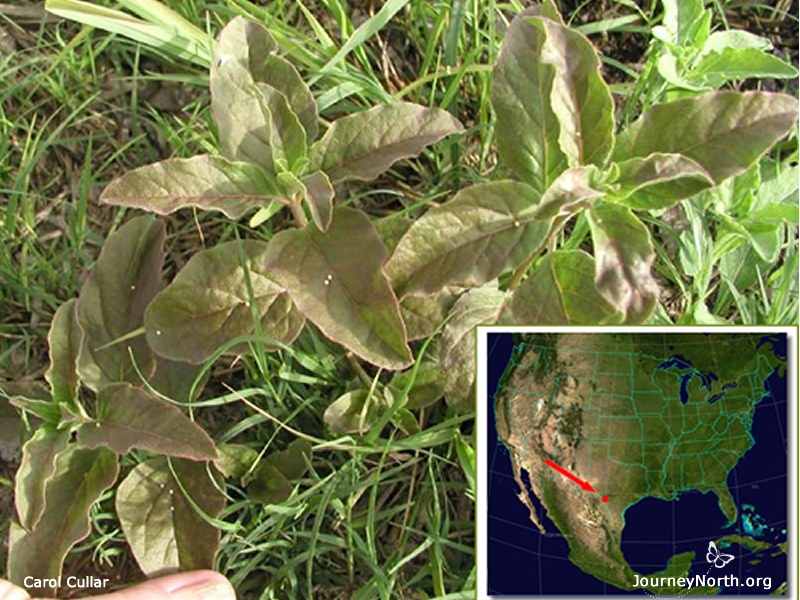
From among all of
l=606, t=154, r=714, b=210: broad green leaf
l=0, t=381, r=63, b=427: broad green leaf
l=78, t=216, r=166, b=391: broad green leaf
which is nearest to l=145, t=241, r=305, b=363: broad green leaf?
l=78, t=216, r=166, b=391: broad green leaf

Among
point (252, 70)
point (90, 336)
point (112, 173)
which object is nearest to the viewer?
point (252, 70)

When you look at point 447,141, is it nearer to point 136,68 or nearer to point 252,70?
point 252,70

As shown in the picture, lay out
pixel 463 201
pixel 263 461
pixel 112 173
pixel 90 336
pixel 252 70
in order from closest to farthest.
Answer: pixel 463 201
pixel 252 70
pixel 90 336
pixel 263 461
pixel 112 173

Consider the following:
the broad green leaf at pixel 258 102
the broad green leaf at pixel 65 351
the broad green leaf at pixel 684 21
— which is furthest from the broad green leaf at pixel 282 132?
the broad green leaf at pixel 684 21

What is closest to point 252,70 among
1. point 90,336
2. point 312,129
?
point 312,129

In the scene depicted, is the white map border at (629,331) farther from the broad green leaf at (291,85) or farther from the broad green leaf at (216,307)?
the broad green leaf at (291,85)

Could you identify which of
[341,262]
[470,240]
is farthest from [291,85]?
[470,240]

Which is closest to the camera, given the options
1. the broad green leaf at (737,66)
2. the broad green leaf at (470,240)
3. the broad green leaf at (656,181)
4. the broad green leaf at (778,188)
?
the broad green leaf at (656,181)
